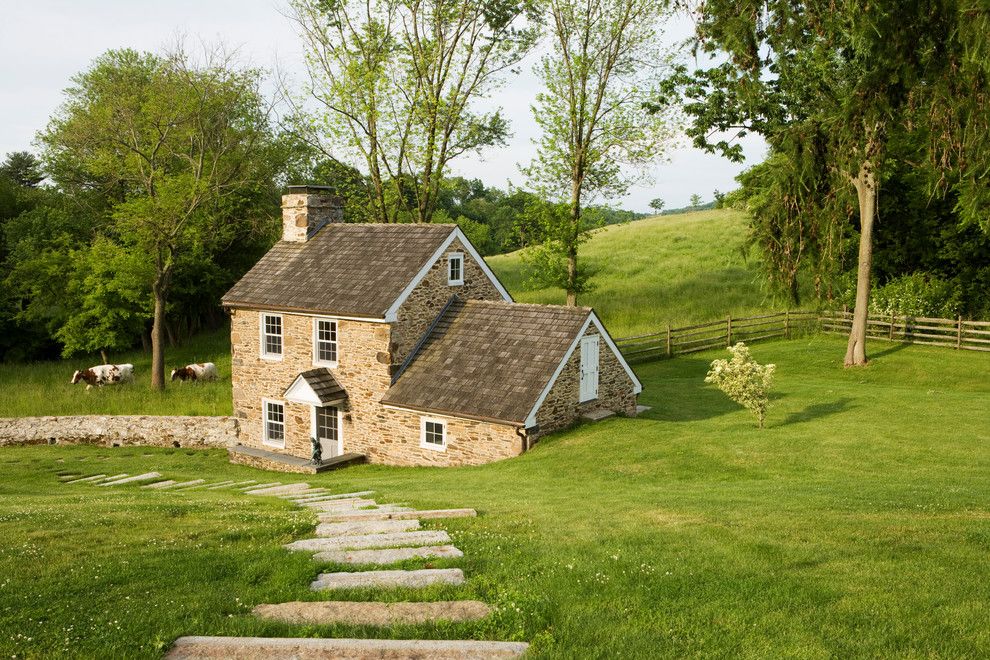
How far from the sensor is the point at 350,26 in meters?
37.3

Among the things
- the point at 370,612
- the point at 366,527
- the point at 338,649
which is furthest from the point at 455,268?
the point at 338,649

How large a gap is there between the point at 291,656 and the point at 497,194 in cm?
12220

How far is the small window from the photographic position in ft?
84.7

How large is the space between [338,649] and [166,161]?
1636 inches

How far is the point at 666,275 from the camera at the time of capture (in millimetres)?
54750

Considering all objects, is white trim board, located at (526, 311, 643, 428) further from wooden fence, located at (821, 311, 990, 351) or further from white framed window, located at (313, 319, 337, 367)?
wooden fence, located at (821, 311, 990, 351)

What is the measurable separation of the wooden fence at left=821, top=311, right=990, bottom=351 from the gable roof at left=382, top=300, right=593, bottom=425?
19.9 metres

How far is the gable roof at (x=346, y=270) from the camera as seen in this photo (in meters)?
23.3

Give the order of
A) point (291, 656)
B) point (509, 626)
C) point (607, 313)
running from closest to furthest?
point (291, 656) → point (509, 626) → point (607, 313)

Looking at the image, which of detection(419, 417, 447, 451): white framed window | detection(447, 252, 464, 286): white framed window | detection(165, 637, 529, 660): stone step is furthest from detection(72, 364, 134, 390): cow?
detection(165, 637, 529, 660): stone step

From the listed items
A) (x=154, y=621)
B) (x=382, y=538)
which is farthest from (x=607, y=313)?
(x=154, y=621)

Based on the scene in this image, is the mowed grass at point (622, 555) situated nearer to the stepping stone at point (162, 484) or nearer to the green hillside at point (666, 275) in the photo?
the stepping stone at point (162, 484)

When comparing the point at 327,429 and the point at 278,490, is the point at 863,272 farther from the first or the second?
the point at 278,490

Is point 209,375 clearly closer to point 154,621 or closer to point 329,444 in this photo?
point 329,444
